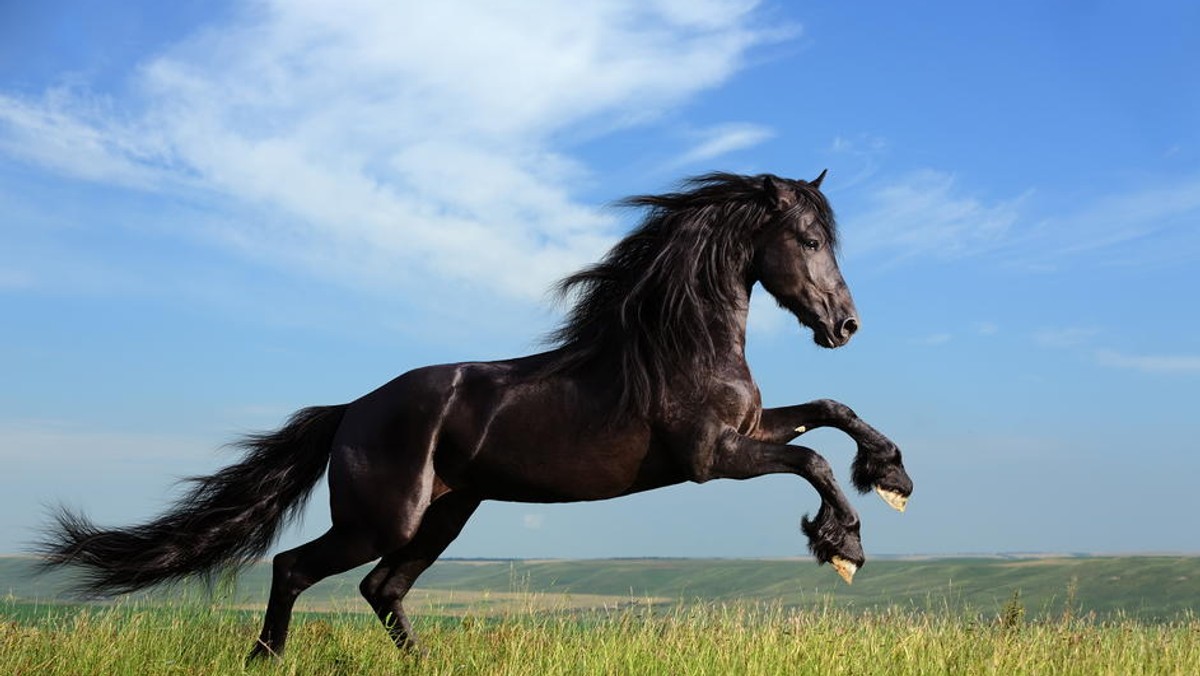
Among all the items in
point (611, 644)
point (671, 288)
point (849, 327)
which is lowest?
point (611, 644)

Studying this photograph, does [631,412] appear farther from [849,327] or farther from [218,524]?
[218,524]

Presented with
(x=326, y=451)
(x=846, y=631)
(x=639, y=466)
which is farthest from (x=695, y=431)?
(x=326, y=451)

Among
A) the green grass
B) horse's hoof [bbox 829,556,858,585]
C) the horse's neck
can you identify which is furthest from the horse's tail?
horse's hoof [bbox 829,556,858,585]

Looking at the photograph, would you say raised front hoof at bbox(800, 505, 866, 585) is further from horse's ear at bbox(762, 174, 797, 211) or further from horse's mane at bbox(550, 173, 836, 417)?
horse's ear at bbox(762, 174, 797, 211)

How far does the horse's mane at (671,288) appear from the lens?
6.86m

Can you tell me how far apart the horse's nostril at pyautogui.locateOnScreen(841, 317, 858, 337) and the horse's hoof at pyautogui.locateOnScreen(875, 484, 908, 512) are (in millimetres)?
905

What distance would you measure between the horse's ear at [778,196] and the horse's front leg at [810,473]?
1376 millimetres

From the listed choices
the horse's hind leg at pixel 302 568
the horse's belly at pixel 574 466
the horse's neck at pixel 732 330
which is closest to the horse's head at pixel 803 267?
the horse's neck at pixel 732 330

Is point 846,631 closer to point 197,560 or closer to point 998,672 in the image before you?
point 998,672

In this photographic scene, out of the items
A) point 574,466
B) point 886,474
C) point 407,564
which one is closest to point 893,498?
point 886,474

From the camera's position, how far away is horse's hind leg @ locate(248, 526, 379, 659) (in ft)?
23.6

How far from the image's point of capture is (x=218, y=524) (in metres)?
8.00

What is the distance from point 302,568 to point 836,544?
3180 mm

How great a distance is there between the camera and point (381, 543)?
23.5ft
